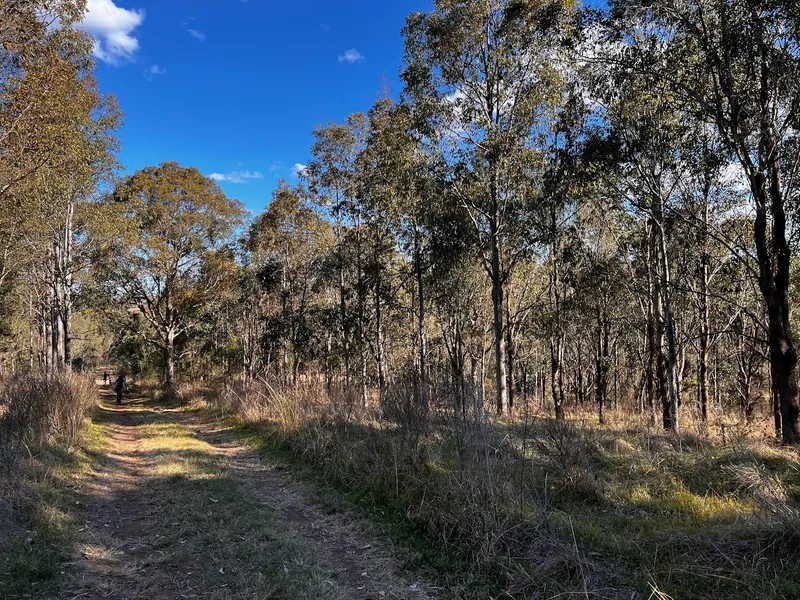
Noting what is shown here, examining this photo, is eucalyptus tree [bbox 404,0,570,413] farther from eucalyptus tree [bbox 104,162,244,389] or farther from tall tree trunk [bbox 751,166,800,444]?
eucalyptus tree [bbox 104,162,244,389]

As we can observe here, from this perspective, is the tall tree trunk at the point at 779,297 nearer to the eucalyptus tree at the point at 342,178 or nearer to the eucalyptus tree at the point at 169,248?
the eucalyptus tree at the point at 342,178

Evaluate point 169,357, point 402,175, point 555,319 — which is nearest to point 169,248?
point 169,357

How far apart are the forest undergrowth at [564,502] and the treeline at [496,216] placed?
0.77 m

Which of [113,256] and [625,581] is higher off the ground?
[113,256]

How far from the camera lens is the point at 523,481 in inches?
184

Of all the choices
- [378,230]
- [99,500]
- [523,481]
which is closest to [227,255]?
[378,230]

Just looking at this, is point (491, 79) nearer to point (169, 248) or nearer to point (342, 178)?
point (342, 178)

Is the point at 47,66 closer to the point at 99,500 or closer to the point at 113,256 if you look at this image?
the point at 99,500

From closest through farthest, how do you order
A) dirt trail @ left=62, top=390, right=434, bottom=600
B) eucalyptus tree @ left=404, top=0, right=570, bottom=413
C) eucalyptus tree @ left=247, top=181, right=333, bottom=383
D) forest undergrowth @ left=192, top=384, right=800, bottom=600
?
forest undergrowth @ left=192, top=384, right=800, bottom=600 < dirt trail @ left=62, top=390, right=434, bottom=600 < eucalyptus tree @ left=404, top=0, right=570, bottom=413 < eucalyptus tree @ left=247, top=181, right=333, bottom=383

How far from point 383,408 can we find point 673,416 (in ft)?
28.3

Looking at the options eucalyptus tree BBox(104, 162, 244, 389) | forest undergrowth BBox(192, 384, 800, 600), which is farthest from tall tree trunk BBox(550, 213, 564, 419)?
eucalyptus tree BBox(104, 162, 244, 389)

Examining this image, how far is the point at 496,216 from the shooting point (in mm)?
14828

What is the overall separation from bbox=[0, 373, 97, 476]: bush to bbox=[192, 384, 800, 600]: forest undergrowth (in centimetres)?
382

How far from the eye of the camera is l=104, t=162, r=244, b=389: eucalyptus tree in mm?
22406
